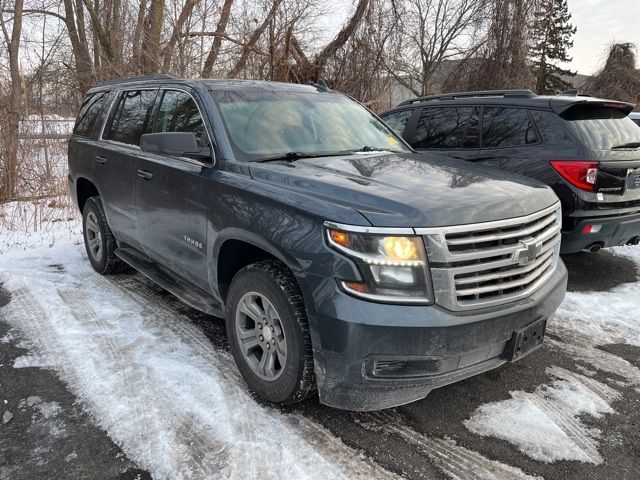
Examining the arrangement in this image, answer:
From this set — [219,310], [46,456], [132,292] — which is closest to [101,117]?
[132,292]

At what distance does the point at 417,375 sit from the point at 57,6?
64.7 feet

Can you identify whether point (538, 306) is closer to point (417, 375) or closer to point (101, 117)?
point (417, 375)

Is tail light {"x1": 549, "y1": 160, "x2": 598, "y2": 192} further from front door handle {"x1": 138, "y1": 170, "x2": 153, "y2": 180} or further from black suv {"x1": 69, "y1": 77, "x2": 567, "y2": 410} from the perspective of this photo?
front door handle {"x1": 138, "y1": 170, "x2": 153, "y2": 180}

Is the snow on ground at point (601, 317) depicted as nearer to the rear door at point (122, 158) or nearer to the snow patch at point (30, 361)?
the rear door at point (122, 158)

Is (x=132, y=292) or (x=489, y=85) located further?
(x=489, y=85)

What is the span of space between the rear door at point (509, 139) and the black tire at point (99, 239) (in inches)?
161

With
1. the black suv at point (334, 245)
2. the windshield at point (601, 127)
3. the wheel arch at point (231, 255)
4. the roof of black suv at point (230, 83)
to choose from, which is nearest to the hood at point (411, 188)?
the black suv at point (334, 245)

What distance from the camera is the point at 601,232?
467 cm

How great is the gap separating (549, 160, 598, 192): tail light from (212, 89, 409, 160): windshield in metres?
1.76

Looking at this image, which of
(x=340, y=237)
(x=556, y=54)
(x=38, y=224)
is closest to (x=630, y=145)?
(x=340, y=237)

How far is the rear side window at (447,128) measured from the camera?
18.8 feet

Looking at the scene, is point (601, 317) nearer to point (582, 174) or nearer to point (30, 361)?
point (582, 174)

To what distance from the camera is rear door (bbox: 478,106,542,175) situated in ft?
16.6

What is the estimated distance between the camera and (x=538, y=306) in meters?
2.70
